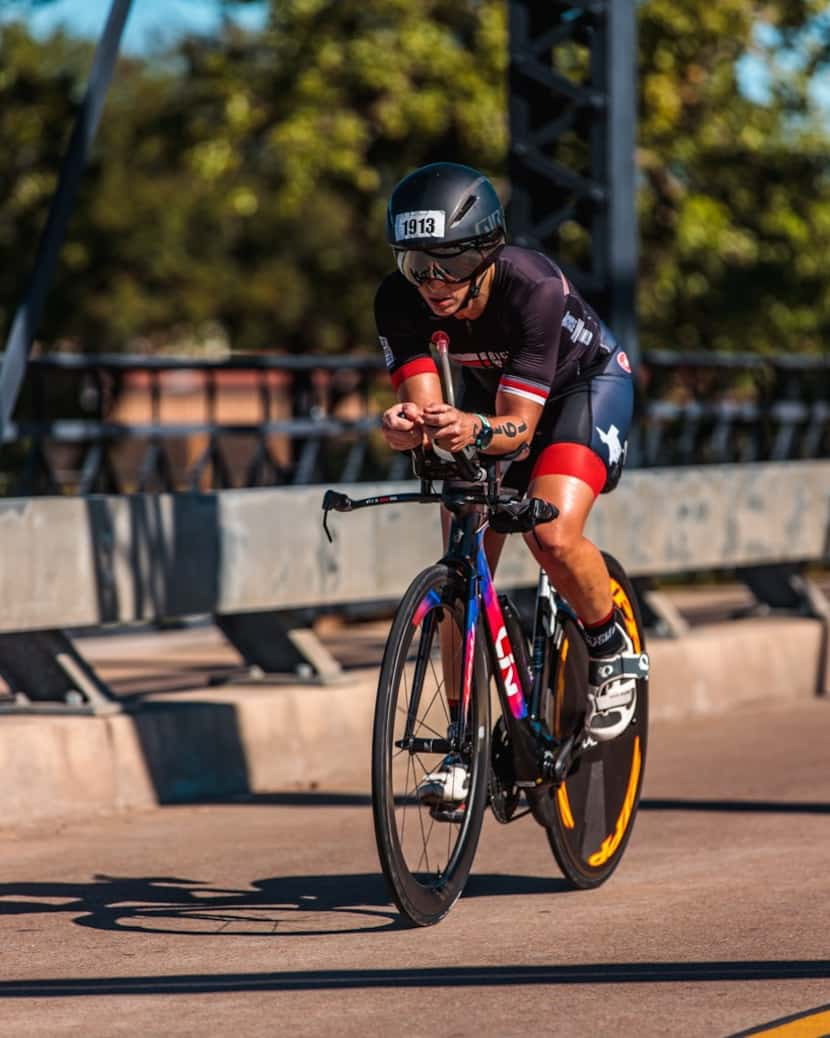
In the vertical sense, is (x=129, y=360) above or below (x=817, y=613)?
above

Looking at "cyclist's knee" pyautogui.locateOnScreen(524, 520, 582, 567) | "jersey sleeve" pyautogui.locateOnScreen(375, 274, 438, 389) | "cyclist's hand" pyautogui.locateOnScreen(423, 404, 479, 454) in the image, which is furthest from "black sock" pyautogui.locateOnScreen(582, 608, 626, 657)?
"cyclist's hand" pyautogui.locateOnScreen(423, 404, 479, 454)

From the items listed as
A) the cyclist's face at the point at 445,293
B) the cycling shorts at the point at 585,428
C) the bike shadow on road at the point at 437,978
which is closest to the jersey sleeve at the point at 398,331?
the cyclist's face at the point at 445,293

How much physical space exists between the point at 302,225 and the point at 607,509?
47.5 m

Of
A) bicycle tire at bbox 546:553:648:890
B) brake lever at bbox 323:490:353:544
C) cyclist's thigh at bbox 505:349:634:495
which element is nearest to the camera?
brake lever at bbox 323:490:353:544

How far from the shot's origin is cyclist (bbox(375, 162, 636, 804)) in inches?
218

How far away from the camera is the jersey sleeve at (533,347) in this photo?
18.6 feet

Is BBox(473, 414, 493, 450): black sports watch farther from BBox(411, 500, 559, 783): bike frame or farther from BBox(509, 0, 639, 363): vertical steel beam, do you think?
BBox(509, 0, 639, 363): vertical steel beam

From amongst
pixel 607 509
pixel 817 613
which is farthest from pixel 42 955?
pixel 817 613

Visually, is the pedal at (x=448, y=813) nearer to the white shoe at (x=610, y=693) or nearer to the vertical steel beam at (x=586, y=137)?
the white shoe at (x=610, y=693)

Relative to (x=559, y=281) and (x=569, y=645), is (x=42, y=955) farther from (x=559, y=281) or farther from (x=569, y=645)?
(x=559, y=281)

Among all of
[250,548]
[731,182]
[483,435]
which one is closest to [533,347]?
[483,435]

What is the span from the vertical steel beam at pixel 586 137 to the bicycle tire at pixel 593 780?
13.8 feet

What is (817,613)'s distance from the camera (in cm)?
1149

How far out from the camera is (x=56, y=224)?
8.46 metres
